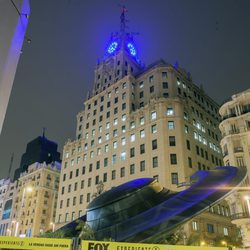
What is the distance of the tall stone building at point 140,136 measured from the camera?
180ft

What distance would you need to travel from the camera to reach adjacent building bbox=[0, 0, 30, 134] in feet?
10.2

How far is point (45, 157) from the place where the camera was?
152 metres

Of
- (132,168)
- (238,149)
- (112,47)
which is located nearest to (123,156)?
(132,168)

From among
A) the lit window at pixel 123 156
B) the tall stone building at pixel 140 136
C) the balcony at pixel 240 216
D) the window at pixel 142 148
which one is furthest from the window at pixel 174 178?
the lit window at pixel 123 156

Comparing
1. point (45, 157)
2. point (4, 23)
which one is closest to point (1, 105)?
point (4, 23)

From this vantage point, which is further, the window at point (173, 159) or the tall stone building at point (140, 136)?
the tall stone building at point (140, 136)

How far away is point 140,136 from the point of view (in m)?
61.7

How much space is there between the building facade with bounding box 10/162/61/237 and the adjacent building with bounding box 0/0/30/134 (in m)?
93.5

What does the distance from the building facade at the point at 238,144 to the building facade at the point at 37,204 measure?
64.6 metres

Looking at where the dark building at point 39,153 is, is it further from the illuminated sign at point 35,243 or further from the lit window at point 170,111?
the illuminated sign at point 35,243

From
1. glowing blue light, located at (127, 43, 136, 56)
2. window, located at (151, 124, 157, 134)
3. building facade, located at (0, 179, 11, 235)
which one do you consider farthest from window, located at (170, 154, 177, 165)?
building facade, located at (0, 179, 11, 235)

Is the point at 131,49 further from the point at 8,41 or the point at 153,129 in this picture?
the point at 8,41

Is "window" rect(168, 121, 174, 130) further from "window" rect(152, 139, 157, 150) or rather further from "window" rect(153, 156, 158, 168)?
"window" rect(153, 156, 158, 168)

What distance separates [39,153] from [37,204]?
6179cm
